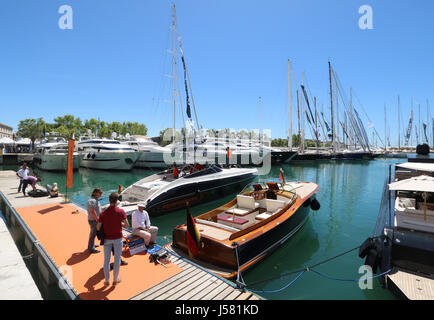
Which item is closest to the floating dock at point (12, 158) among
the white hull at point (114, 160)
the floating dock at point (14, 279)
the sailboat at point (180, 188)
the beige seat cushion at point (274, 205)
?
the white hull at point (114, 160)

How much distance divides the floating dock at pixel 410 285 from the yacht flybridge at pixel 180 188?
9.08m

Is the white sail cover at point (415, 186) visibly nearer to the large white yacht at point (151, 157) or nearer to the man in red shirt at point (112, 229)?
the man in red shirt at point (112, 229)

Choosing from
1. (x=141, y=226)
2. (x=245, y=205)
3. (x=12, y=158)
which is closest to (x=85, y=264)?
(x=141, y=226)

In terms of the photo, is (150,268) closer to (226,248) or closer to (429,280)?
(226,248)

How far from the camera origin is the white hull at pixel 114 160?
32719 millimetres

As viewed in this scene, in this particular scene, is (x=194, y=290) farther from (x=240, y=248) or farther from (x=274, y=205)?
(x=274, y=205)

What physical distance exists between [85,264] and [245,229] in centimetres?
411

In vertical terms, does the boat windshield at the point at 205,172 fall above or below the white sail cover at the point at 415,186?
below

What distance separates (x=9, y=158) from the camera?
131 feet

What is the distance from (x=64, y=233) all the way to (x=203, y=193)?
7.51 metres

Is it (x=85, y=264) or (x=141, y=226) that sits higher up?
(x=141, y=226)

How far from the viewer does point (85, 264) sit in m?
5.02

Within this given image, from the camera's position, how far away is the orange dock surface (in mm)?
4109
